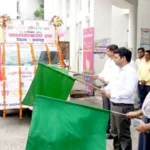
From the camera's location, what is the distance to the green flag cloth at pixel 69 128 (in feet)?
11.9

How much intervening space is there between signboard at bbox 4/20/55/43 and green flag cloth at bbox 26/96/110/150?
17.9ft

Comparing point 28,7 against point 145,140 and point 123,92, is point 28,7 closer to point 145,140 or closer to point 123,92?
point 123,92

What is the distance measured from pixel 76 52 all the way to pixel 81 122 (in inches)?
640

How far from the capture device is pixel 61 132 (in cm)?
364

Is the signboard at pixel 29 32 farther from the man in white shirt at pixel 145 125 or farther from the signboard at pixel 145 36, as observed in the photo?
the man in white shirt at pixel 145 125

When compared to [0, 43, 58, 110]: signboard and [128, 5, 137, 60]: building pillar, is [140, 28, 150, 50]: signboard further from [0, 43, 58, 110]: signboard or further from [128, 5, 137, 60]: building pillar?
[0, 43, 58, 110]: signboard

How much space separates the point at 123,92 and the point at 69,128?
3.85 feet

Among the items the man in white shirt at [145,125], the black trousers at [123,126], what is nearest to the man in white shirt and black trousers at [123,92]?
the black trousers at [123,126]

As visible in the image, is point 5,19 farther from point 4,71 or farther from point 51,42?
point 4,71

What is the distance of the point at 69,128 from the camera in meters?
3.65

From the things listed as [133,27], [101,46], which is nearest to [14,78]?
[101,46]

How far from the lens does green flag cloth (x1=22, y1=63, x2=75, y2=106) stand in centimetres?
552

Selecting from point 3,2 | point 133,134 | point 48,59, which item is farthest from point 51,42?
point 3,2

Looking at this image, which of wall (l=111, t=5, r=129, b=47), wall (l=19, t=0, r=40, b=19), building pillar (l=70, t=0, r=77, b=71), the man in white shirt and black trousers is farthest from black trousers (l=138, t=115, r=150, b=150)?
wall (l=19, t=0, r=40, b=19)
